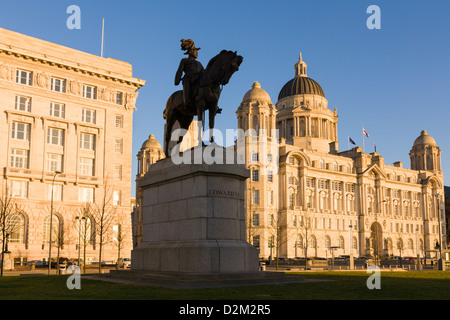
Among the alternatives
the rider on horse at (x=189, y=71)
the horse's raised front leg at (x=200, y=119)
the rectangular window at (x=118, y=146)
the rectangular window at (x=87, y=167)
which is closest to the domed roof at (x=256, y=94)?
the rectangular window at (x=118, y=146)

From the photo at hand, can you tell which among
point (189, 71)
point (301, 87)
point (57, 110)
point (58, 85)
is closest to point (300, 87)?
point (301, 87)

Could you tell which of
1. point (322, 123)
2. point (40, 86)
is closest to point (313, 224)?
point (322, 123)

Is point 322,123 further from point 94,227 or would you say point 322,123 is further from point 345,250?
point 94,227

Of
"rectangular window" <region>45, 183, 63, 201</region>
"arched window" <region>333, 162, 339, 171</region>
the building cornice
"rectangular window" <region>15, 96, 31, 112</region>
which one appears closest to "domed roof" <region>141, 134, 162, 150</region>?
"arched window" <region>333, 162, 339, 171</region>

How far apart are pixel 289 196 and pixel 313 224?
30.5 feet

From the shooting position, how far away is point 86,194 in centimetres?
6888

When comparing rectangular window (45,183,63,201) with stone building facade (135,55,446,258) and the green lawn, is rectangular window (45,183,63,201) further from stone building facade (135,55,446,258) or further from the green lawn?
the green lawn

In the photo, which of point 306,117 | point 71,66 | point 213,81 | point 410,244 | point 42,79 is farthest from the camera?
point 410,244

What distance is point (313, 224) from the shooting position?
11119 cm

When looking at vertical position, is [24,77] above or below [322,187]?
above

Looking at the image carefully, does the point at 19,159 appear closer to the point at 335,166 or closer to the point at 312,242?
the point at 312,242

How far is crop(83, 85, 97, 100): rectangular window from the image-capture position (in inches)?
2781

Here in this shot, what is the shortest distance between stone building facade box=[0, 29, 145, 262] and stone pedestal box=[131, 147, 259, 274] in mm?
42750

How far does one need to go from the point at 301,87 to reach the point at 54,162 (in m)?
88.4
